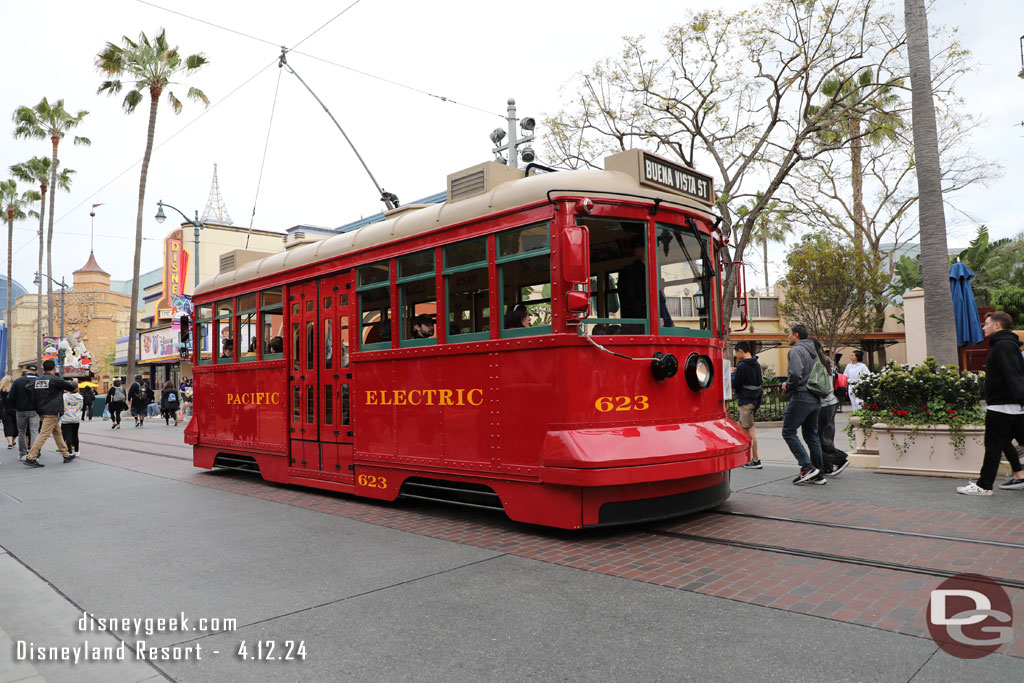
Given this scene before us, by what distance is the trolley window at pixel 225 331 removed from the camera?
10.3 m

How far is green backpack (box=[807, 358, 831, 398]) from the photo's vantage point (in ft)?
26.8

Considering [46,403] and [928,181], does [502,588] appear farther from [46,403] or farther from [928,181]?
[46,403]

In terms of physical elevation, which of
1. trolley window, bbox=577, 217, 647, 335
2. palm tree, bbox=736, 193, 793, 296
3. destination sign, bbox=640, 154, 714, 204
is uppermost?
palm tree, bbox=736, 193, 793, 296

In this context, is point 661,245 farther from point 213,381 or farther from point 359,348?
point 213,381

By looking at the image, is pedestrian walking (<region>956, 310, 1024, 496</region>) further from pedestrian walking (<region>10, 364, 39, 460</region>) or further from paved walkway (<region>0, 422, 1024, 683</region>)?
pedestrian walking (<region>10, 364, 39, 460</region>)

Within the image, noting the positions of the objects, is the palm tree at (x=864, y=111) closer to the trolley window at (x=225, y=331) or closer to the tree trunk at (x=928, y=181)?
the tree trunk at (x=928, y=181)

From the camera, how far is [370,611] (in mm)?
4215

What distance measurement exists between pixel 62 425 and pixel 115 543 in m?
10.2

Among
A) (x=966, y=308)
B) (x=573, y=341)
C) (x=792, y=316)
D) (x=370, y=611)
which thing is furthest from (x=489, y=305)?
(x=792, y=316)

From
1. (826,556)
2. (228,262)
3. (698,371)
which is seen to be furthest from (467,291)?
(228,262)

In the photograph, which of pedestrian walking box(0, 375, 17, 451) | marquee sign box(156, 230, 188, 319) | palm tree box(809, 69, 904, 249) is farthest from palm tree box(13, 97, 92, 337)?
palm tree box(809, 69, 904, 249)

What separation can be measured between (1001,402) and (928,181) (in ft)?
14.4

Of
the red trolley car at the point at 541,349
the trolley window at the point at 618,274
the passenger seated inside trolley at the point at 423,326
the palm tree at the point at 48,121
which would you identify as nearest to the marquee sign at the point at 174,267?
the palm tree at the point at 48,121

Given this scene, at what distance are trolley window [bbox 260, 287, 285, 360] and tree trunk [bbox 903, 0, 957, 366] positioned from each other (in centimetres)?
905
